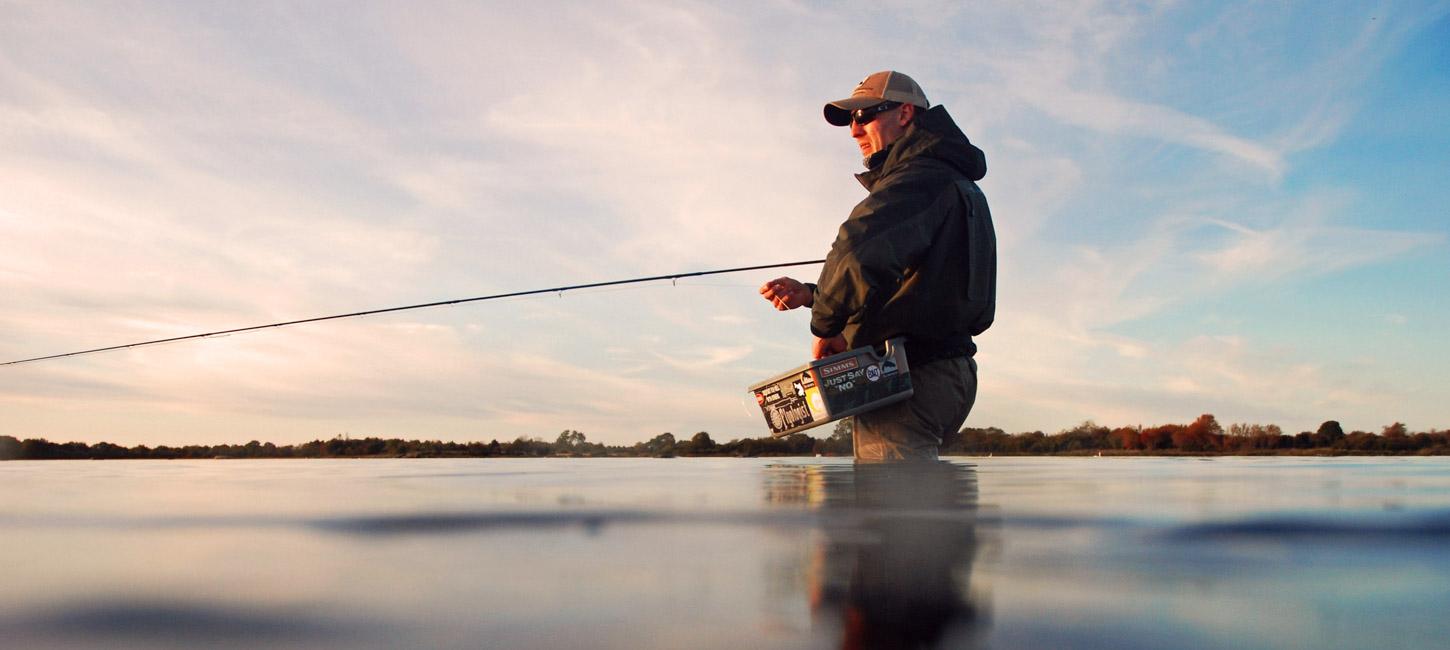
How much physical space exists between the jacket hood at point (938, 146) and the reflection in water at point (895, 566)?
7.44 ft

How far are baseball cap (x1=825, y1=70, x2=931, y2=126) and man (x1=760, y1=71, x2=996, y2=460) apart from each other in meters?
0.01

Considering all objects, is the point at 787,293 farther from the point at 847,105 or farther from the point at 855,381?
the point at 847,105

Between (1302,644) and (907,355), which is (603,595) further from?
(907,355)

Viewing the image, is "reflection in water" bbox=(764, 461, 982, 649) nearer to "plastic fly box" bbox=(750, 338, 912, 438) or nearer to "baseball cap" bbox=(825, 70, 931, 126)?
"plastic fly box" bbox=(750, 338, 912, 438)

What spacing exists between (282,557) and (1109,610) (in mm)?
1775

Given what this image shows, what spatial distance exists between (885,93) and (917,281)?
129cm

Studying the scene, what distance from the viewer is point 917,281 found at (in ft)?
17.2

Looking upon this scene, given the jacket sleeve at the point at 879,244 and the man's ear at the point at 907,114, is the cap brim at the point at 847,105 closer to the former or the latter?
the man's ear at the point at 907,114

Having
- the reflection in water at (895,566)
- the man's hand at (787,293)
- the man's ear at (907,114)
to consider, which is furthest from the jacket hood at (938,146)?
the reflection in water at (895,566)

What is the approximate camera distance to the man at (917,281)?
495 centimetres

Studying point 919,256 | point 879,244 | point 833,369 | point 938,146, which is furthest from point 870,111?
point 833,369

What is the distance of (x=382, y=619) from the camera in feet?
4.69

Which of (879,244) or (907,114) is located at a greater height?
(907,114)

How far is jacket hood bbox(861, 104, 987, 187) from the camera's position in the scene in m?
5.34
